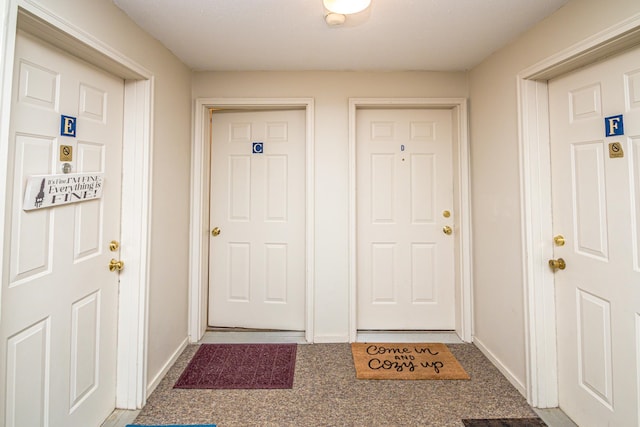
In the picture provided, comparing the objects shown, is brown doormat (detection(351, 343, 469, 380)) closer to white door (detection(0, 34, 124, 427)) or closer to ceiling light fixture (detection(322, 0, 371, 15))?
white door (detection(0, 34, 124, 427))

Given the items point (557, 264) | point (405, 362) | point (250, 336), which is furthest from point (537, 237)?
point (250, 336)

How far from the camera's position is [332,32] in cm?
195

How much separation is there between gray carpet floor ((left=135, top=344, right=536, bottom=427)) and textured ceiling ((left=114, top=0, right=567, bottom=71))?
2.23m

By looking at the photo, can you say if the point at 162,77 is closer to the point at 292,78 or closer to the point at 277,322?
the point at 292,78

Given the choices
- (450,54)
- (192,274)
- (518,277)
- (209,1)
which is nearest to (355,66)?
(450,54)

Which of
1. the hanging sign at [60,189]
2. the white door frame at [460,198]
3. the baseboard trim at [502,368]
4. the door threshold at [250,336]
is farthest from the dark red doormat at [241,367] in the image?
the baseboard trim at [502,368]

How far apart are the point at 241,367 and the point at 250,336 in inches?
17.8

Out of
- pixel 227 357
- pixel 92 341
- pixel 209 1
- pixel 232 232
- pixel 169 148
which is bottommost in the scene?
pixel 227 357

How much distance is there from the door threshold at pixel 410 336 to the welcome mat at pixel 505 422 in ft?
2.81

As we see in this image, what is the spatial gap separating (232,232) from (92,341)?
51.0 inches

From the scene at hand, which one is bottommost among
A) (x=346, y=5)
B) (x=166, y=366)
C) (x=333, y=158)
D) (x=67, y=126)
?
(x=166, y=366)

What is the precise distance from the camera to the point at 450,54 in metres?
2.26

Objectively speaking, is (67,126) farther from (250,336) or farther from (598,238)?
(598,238)

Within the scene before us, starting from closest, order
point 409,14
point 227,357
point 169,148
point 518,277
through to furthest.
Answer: point 409,14 → point 518,277 → point 169,148 → point 227,357
